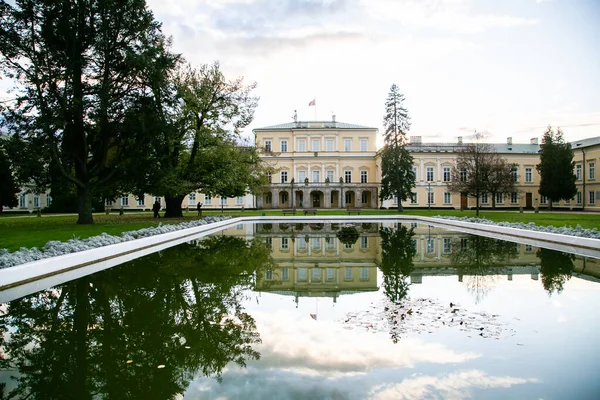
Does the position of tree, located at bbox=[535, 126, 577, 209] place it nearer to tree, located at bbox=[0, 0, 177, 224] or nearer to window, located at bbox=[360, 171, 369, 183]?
window, located at bbox=[360, 171, 369, 183]

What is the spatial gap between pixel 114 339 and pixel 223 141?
847 inches

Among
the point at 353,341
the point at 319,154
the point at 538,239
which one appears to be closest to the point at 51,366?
the point at 353,341

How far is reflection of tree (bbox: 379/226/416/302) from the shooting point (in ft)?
23.0

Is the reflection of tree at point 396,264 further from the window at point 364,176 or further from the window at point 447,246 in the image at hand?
the window at point 364,176

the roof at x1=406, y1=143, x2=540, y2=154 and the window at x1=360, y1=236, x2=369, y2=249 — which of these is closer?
the window at x1=360, y1=236, x2=369, y2=249

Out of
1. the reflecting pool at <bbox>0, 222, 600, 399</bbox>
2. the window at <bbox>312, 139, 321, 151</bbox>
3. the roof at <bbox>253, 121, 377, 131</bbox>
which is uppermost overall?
the roof at <bbox>253, 121, 377, 131</bbox>

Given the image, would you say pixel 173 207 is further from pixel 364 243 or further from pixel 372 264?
pixel 372 264

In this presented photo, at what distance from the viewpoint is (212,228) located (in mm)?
20984

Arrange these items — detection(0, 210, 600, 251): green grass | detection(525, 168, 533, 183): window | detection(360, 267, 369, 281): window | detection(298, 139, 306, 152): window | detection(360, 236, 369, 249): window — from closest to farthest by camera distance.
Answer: detection(360, 267, 369, 281): window < detection(0, 210, 600, 251): green grass < detection(360, 236, 369, 249): window < detection(525, 168, 533, 183): window < detection(298, 139, 306, 152): window

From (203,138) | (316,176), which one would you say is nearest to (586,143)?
(316,176)

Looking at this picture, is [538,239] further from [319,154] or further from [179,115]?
[319,154]

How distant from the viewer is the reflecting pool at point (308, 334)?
352cm

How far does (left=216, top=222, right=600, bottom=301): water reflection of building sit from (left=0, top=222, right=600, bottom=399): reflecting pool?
0.08m

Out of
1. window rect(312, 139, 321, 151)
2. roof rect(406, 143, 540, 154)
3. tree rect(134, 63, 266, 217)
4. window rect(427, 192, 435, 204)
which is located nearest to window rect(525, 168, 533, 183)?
roof rect(406, 143, 540, 154)
